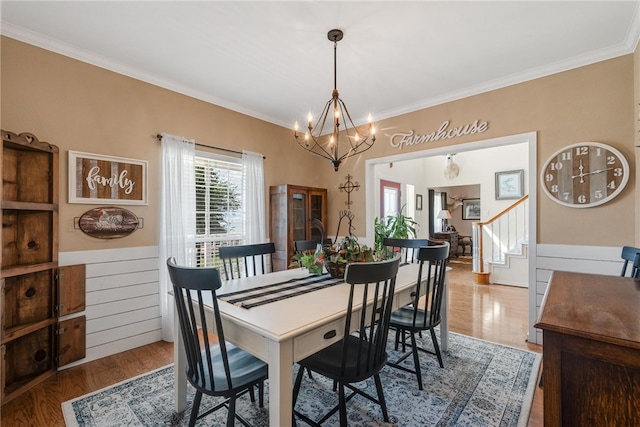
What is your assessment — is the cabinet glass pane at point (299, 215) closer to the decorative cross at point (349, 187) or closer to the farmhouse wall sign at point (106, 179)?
the decorative cross at point (349, 187)

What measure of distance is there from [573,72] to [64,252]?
15.8 feet

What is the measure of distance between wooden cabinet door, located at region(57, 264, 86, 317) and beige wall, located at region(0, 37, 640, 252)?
0.64ft

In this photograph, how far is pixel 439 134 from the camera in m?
3.51

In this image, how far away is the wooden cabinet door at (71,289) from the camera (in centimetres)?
239

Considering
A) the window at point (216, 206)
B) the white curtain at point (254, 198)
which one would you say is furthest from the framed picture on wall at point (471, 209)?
the window at point (216, 206)

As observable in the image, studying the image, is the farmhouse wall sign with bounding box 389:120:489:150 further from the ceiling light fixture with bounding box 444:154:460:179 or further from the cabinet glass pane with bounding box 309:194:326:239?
the ceiling light fixture with bounding box 444:154:460:179

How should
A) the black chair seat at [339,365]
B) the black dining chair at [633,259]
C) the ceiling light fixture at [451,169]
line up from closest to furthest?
1. the black chair seat at [339,365]
2. the black dining chair at [633,259]
3. the ceiling light fixture at [451,169]

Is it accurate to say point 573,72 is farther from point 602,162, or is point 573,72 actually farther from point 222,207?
point 222,207

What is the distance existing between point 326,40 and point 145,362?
125 inches

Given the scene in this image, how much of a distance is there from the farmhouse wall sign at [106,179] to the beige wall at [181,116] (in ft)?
0.20

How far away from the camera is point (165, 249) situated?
299 centimetres

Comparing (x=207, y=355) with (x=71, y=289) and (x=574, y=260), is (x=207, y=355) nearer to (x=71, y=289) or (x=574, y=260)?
(x=71, y=289)

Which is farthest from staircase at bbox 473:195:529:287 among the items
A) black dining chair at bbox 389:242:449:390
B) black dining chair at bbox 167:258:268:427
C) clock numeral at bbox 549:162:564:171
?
black dining chair at bbox 167:258:268:427

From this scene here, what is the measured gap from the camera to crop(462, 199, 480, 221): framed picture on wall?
943cm
